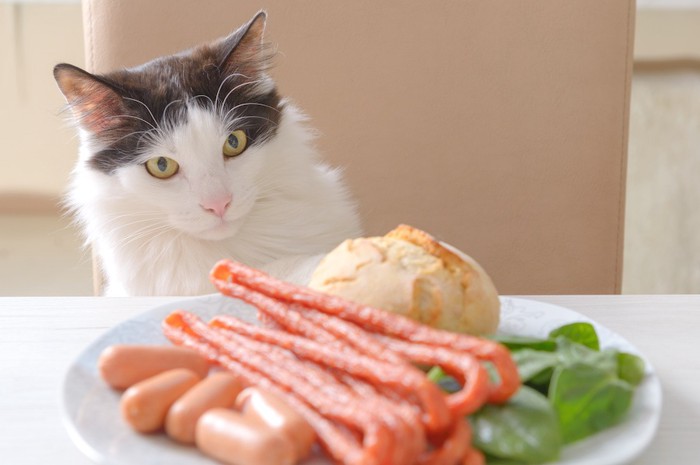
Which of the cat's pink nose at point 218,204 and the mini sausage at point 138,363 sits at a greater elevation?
the cat's pink nose at point 218,204

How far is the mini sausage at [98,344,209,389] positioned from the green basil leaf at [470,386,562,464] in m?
0.23

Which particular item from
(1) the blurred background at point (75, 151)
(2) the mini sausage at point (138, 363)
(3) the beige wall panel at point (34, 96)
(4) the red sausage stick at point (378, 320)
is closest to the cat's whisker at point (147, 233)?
(4) the red sausage stick at point (378, 320)

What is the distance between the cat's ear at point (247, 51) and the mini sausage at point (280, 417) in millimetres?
757

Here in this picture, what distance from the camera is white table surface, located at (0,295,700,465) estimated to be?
2.08ft

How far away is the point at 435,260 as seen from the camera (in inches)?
28.4

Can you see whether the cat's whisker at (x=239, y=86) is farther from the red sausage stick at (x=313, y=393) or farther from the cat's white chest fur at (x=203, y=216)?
the red sausage stick at (x=313, y=393)

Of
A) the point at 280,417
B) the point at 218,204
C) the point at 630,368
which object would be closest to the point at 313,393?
the point at 280,417

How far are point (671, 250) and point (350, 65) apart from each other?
1.47m

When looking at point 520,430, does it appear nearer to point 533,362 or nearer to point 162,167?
point 533,362

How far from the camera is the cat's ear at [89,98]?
114 cm

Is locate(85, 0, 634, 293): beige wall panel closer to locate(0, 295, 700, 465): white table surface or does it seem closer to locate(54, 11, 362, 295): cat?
locate(54, 11, 362, 295): cat

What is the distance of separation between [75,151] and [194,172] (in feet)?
5.77

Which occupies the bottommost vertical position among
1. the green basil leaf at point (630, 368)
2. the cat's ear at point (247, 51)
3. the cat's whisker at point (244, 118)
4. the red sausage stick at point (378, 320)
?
the green basil leaf at point (630, 368)

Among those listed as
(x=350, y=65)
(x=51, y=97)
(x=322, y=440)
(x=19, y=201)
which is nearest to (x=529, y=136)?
Result: (x=350, y=65)
